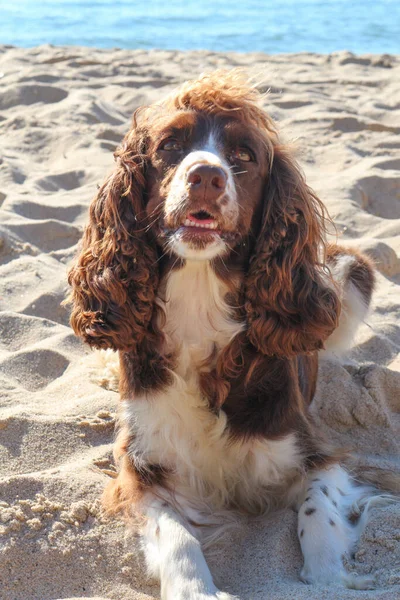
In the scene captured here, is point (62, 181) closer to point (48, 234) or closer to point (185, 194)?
point (48, 234)

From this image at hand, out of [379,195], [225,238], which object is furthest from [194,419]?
[379,195]

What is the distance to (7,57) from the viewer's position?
11.6 metres

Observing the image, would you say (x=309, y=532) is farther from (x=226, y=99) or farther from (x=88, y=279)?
(x=226, y=99)

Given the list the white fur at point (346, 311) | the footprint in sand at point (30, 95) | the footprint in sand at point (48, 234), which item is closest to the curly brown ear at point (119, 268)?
the white fur at point (346, 311)

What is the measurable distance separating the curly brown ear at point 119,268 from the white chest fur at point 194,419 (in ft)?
0.39

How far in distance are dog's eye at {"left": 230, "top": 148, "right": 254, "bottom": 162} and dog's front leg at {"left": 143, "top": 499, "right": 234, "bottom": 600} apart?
54.8 inches

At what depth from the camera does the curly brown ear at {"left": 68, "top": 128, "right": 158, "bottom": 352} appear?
3314 mm

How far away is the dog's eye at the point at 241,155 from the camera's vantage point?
3.29 metres

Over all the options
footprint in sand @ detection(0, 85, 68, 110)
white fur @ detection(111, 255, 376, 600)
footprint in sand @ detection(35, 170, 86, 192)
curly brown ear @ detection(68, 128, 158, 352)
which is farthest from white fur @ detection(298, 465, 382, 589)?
footprint in sand @ detection(0, 85, 68, 110)

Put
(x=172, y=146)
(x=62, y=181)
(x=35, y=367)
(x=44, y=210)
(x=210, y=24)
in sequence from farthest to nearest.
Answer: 1. (x=210, y=24)
2. (x=62, y=181)
3. (x=44, y=210)
4. (x=35, y=367)
5. (x=172, y=146)

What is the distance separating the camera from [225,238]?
3.14 m

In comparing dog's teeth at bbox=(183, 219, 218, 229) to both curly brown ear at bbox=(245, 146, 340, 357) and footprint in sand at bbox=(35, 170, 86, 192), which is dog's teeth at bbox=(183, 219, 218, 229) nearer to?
curly brown ear at bbox=(245, 146, 340, 357)

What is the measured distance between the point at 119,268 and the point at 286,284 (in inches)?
26.6

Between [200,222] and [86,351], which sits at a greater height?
[200,222]
